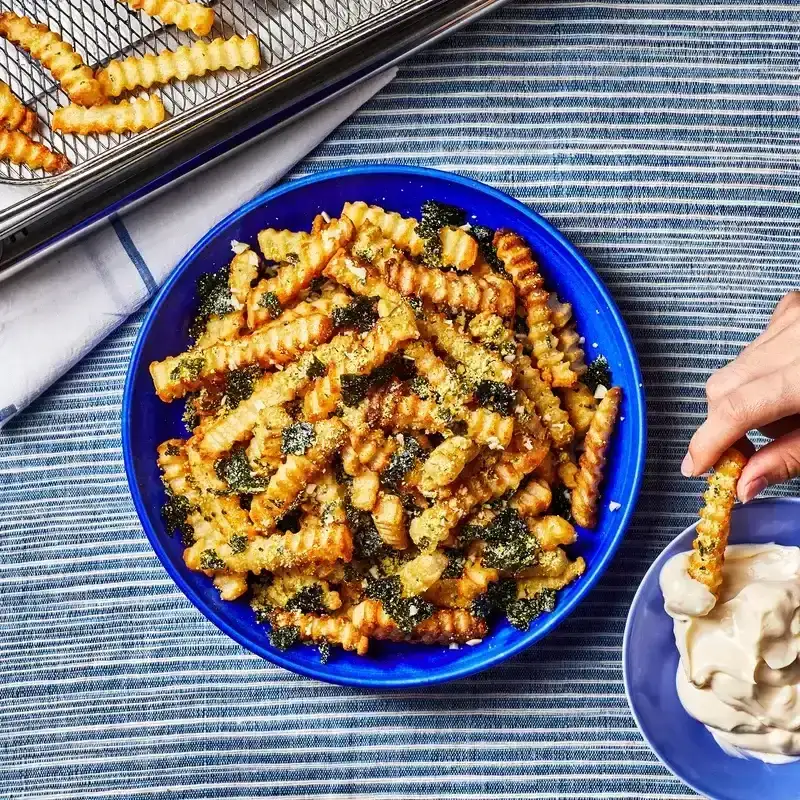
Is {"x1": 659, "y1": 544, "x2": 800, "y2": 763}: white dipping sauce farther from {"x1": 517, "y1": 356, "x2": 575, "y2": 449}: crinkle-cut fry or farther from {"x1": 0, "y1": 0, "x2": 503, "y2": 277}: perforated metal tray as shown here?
{"x1": 0, "y1": 0, "x2": 503, "y2": 277}: perforated metal tray

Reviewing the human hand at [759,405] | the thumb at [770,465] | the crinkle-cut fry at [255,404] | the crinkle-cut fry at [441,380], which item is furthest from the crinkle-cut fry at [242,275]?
the thumb at [770,465]

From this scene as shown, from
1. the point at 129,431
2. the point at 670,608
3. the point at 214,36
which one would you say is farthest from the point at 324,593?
the point at 214,36

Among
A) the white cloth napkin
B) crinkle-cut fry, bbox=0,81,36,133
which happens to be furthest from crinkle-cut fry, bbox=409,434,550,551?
crinkle-cut fry, bbox=0,81,36,133

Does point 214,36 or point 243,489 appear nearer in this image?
point 243,489

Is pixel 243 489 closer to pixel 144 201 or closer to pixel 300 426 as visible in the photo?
pixel 300 426

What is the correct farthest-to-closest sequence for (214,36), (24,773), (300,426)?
(24,773) < (214,36) < (300,426)

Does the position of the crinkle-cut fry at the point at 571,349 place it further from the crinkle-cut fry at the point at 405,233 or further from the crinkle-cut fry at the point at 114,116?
→ the crinkle-cut fry at the point at 114,116

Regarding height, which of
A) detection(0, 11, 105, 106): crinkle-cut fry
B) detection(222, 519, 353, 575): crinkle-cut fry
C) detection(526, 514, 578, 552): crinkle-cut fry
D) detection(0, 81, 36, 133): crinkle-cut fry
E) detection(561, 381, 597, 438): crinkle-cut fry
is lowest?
detection(526, 514, 578, 552): crinkle-cut fry

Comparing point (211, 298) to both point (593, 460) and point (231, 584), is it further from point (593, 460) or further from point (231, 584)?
point (593, 460)
